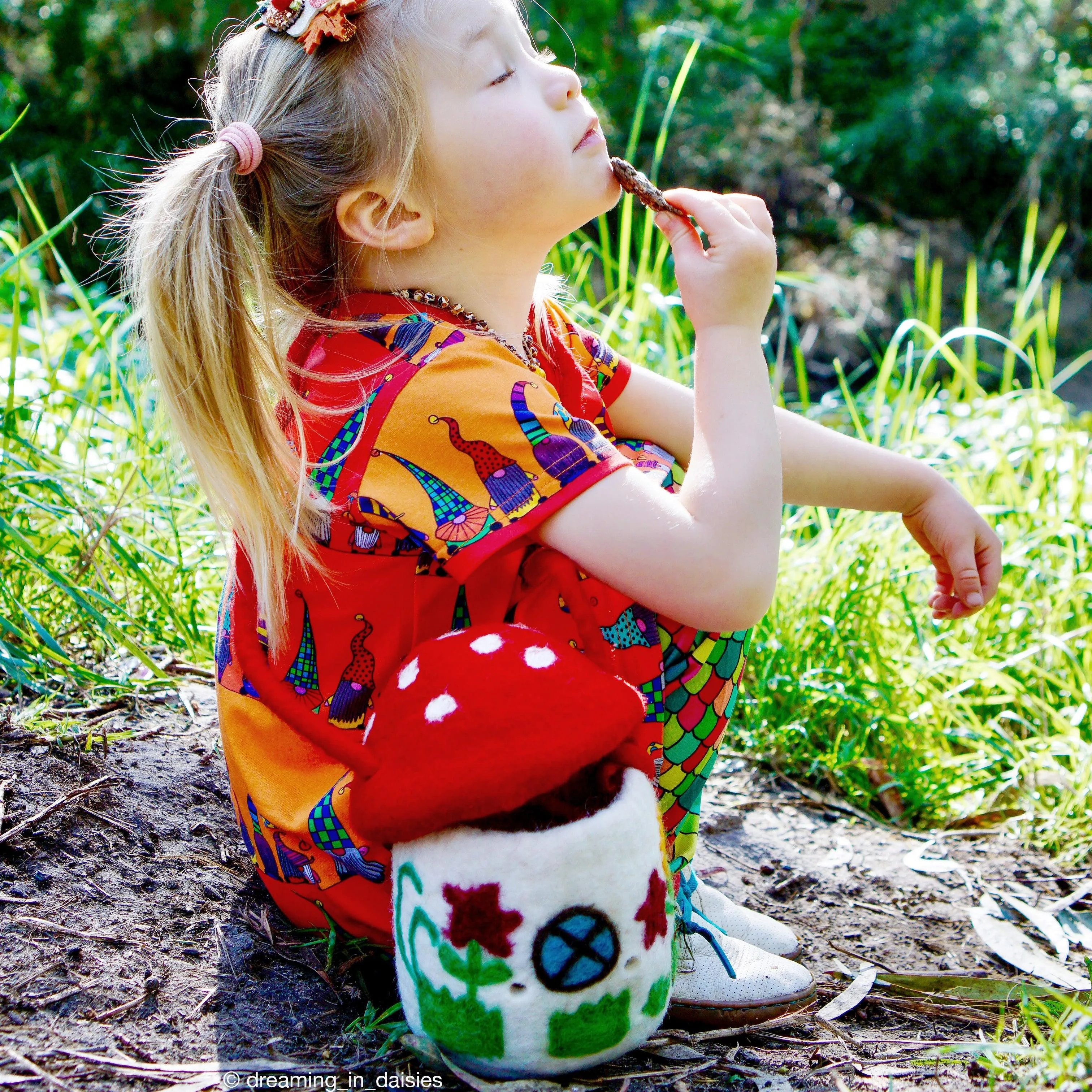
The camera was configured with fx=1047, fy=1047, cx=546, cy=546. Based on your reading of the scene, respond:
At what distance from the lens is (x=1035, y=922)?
1531 mm

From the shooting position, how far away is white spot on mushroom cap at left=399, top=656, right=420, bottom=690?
101cm

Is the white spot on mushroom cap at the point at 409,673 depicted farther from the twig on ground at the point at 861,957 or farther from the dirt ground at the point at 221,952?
the twig on ground at the point at 861,957

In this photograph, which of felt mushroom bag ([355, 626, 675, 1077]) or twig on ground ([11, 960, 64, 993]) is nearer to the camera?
felt mushroom bag ([355, 626, 675, 1077])

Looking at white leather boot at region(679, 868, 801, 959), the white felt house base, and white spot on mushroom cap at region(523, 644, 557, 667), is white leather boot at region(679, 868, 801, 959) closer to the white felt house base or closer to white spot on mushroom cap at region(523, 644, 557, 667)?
the white felt house base

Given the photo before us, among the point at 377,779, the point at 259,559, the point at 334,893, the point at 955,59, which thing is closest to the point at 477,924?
the point at 377,779

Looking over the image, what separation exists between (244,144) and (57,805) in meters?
0.83

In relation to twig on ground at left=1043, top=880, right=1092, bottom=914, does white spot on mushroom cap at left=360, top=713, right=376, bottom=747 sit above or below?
above

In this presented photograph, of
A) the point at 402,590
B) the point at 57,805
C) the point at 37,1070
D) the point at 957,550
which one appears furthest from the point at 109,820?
the point at 957,550

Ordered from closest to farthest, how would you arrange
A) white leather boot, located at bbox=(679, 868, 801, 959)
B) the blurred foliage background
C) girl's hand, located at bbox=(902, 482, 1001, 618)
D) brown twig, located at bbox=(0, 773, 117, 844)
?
brown twig, located at bbox=(0, 773, 117, 844)
white leather boot, located at bbox=(679, 868, 801, 959)
girl's hand, located at bbox=(902, 482, 1001, 618)
the blurred foliage background

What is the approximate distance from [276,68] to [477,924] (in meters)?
1.01

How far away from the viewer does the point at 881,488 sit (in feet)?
5.14

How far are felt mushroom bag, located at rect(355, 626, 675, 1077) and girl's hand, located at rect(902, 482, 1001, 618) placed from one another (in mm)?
754

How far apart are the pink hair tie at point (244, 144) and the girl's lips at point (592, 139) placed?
0.38 m

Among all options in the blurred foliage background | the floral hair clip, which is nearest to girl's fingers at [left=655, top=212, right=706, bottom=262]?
the floral hair clip
